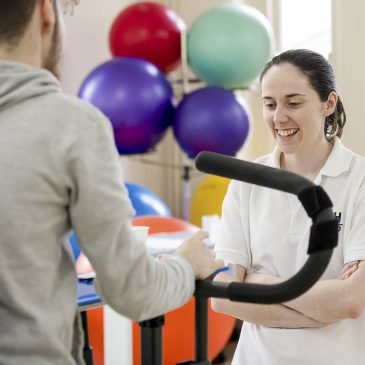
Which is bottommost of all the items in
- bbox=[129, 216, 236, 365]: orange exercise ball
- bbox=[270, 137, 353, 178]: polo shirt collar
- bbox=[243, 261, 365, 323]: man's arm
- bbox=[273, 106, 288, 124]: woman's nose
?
bbox=[129, 216, 236, 365]: orange exercise ball

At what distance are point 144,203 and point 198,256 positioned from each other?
240 centimetres

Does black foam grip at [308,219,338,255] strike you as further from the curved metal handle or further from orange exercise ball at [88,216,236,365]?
orange exercise ball at [88,216,236,365]

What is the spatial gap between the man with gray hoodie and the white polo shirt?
2.08 feet

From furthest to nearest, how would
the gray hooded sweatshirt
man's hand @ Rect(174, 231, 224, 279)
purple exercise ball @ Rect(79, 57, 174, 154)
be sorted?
purple exercise ball @ Rect(79, 57, 174, 154), man's hand @ Rect(174, 231, 224, 279), the gray hooded sweatshirt

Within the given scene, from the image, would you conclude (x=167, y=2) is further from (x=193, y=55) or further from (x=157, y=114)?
(x=157, y=114)

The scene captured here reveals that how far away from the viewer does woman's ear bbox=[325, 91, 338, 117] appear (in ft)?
5.28

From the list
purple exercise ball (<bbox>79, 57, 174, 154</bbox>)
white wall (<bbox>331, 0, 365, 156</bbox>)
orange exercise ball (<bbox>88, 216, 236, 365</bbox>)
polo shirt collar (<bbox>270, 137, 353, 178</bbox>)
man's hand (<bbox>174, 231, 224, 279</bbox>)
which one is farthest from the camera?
purple exercise ball (<bbox>79, 57, 174, 154</bbox>)

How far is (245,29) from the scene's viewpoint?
11.7ft

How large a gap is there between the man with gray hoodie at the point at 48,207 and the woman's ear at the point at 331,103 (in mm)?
838

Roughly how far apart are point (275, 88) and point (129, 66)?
2109 millimetres

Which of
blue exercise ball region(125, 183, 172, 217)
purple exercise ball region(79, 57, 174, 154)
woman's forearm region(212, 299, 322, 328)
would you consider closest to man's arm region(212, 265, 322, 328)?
woman's forearm region(212, 299, 322, 328)

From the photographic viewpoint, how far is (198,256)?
103 cm

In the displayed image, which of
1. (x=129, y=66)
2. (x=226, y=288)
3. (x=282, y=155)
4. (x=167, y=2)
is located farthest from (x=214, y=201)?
(x=226, y=288)

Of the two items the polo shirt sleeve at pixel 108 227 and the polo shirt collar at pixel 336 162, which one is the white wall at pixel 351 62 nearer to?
the polo shirt collar at pixel 336 162
